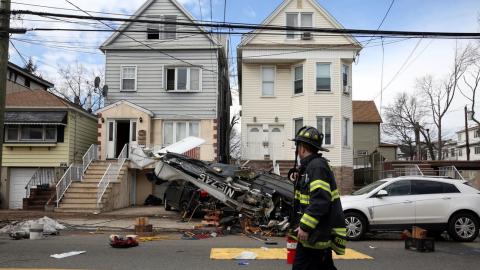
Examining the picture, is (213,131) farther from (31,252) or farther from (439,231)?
(31,252)

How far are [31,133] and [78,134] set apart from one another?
233 cm

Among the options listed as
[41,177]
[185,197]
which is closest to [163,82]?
[41,177]

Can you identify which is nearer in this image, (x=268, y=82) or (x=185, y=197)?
(x=185, y=197)

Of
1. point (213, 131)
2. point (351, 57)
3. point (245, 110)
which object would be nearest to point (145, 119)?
point (213, 131)

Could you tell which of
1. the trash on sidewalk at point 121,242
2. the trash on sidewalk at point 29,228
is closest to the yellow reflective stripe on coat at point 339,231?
the trash on sidewalk at point 121,242

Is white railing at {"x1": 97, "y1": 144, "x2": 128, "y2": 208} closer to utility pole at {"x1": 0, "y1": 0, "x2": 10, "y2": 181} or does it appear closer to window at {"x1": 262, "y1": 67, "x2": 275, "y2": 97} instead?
utility pole at {"x1": 0, "y1": 0, "x2": 10, "y2": 181}

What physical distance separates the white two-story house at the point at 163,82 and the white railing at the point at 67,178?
3546 mm

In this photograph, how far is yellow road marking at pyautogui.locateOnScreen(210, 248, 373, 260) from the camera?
968cm

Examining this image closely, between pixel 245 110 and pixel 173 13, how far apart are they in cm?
661

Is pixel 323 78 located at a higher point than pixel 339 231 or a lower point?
higher

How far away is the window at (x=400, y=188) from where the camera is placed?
1323cm

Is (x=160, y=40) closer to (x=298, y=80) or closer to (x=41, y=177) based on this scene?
(x=298, y=80)

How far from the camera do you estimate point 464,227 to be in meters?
12.9

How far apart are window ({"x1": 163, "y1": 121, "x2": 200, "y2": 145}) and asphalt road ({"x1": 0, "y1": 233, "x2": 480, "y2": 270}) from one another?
14360 mm
